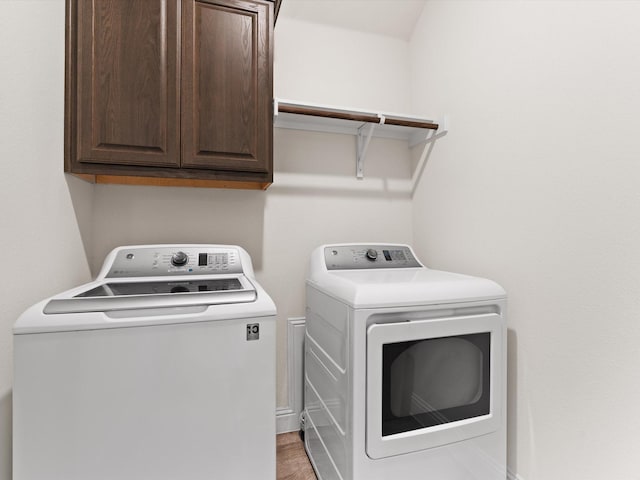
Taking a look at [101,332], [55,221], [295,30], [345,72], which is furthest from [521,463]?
[295,30]

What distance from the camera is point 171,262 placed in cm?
151

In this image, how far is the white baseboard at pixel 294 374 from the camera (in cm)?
186

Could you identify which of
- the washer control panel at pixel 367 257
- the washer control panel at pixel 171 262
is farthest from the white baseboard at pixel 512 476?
the washer control panel at pixel 171 262

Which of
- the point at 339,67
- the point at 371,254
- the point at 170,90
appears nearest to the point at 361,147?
the point at 339,67

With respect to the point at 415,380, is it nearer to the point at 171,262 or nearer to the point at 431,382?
the point at 431,382

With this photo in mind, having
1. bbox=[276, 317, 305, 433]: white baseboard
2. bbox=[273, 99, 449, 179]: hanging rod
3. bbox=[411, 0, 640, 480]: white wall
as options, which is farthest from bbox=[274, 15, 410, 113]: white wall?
bbox=[276, 317, 305, 433]: white baseboard

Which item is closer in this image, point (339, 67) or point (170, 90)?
point (170, 90)

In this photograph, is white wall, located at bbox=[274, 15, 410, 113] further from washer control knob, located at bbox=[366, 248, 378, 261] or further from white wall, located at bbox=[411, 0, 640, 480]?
washer control knob, located at bbox=[366, 248, 378, 261]

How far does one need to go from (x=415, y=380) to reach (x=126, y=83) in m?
1.66

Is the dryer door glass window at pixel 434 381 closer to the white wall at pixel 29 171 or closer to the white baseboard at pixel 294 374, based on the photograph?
the white baseboard at pixel 294 374

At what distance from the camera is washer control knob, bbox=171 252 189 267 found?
1502 mm

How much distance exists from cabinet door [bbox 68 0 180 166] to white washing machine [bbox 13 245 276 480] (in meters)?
0.64

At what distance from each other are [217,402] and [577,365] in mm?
1224

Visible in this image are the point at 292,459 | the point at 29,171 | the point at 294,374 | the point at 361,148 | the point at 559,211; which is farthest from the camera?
the point at 361,148
